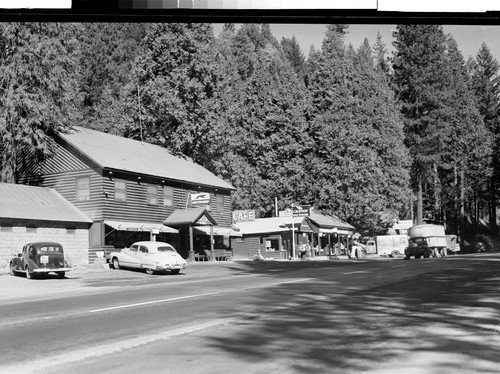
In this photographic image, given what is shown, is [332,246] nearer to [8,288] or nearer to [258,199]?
[258,199]

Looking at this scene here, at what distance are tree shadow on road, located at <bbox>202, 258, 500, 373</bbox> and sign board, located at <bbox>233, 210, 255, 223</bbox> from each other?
32282mm

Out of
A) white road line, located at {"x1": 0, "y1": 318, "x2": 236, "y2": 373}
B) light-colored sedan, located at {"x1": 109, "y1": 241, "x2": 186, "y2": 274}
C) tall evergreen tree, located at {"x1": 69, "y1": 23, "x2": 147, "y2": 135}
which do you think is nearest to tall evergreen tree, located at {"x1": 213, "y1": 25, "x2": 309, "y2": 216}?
tall evergreen tree, located at {"x1": 69, "y1": 23, "x2": 147, "y2": 135}

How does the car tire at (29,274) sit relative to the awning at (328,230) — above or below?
below

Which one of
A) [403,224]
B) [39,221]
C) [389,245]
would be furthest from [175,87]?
[403,224]

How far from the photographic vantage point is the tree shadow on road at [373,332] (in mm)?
6859

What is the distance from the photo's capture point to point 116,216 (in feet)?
84.5

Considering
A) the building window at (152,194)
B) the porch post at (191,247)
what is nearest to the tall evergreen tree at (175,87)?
the building window at (152,194)

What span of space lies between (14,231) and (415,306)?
1896 cm

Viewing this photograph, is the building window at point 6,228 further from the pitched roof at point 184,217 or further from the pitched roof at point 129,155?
the pitched roof at point 184,217

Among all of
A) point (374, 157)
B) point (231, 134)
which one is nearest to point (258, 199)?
point (374, 157)

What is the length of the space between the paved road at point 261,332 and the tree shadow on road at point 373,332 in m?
0.02

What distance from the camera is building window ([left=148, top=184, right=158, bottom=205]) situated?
1071 inches

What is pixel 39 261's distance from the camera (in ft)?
78.5

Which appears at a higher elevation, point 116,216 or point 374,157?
point 374,157
